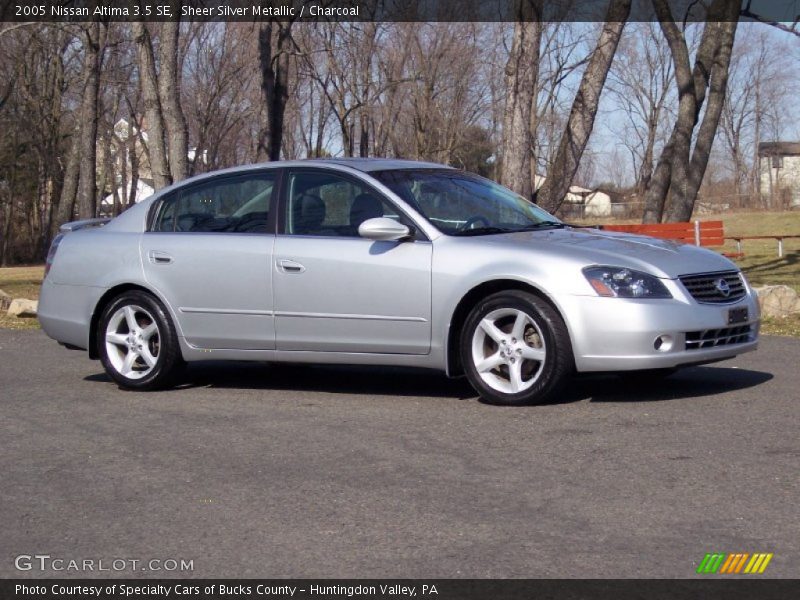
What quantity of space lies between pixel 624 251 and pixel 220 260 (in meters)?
2.79

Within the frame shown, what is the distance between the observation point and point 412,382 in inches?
343

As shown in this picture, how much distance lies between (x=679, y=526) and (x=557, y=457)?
130cm

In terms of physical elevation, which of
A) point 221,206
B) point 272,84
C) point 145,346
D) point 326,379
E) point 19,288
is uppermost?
point 272,84

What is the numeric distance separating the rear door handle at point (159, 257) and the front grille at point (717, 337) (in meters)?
3.69

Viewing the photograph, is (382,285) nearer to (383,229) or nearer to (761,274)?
(383,229)

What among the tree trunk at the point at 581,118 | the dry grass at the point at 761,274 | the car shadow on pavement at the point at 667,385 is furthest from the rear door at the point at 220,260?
the tree trunk at the point at 581,118

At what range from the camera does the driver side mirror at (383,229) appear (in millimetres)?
7520

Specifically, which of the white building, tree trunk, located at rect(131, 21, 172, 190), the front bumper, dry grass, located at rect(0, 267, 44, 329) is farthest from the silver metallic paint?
the white building

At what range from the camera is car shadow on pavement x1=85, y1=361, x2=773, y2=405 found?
776cm

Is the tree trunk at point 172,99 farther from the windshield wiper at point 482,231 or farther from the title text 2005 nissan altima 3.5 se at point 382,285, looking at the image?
the windshield wiper at point 482,231

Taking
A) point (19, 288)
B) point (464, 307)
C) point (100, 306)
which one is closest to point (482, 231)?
point (464, 307)

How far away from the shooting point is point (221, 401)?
316 inches
